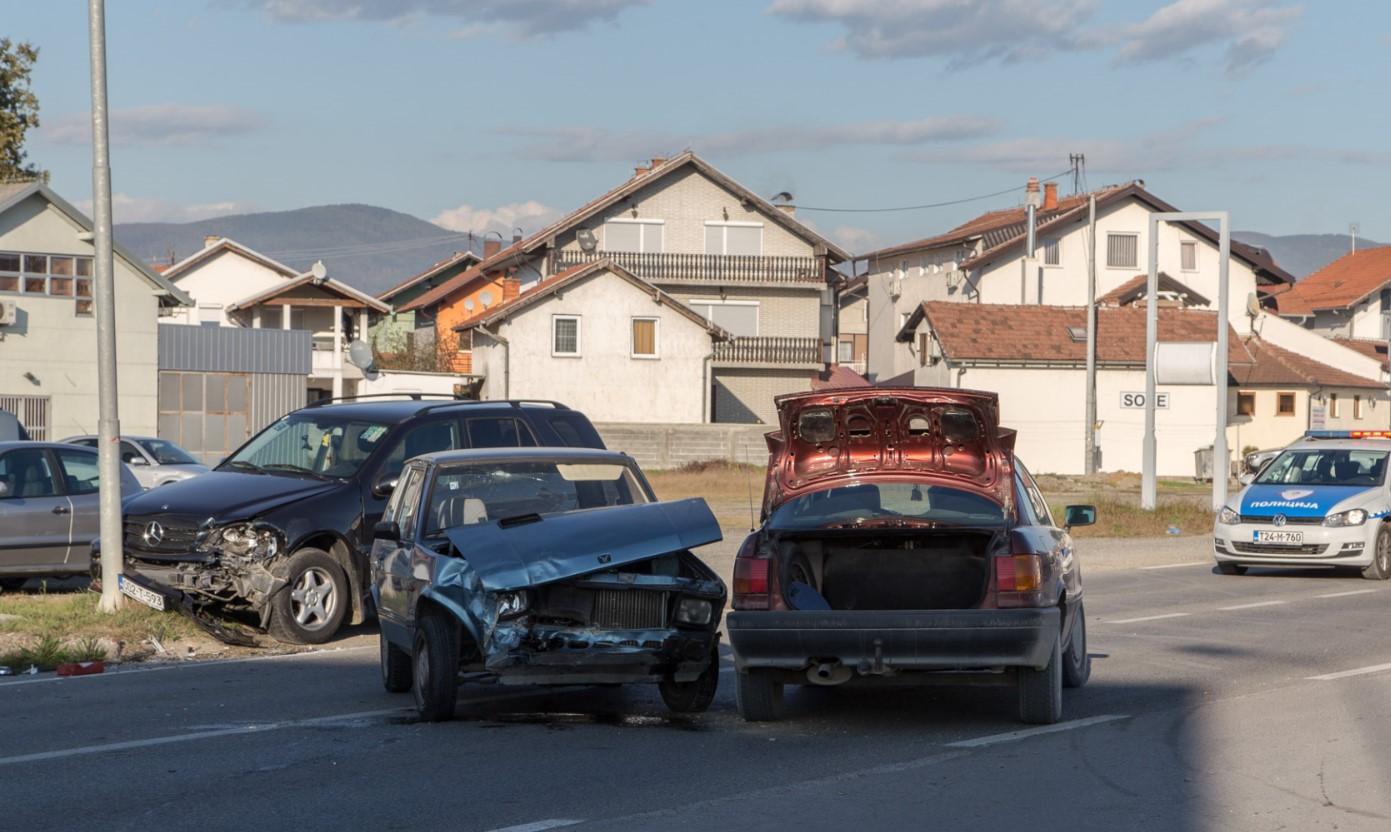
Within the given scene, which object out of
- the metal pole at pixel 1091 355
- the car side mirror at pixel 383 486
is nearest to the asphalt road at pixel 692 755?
the car side mirror at pixel 383 486

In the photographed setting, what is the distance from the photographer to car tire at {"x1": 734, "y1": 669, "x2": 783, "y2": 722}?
32.8 ft

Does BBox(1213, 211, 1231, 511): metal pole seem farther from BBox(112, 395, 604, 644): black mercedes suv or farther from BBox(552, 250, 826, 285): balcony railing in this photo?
BBox(552, 250, 826, 285): balcony railing

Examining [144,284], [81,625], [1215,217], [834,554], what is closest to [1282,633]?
[834,554]

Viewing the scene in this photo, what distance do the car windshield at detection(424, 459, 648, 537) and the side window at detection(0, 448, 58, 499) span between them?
7.87 metres

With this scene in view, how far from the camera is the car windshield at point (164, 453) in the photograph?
3278 centimetres

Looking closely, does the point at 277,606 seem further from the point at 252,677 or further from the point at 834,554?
the point at 834,554

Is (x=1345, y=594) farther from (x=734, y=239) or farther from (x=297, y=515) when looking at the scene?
(x=734, y=239)

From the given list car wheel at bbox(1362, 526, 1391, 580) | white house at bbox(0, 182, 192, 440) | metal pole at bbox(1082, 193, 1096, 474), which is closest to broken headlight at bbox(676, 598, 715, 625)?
car wheel at bbox(1362, 526, 1391, 580)

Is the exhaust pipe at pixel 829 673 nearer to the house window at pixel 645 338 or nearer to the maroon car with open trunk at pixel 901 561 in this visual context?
the maroon car with open trunk at pixel 901 561

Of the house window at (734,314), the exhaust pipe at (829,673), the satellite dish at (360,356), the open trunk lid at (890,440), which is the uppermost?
the house window at (734,314)

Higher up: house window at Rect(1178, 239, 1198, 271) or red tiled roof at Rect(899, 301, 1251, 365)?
house window at Rect(1178, 239, 1198, 271)

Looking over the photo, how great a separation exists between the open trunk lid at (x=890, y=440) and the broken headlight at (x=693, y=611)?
87cm

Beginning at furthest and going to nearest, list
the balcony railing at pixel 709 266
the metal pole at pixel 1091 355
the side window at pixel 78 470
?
1. the balcony railing at pixel 709 266
2. the metal pole at pixel 1091 355
3. the side window at pixel 78 470

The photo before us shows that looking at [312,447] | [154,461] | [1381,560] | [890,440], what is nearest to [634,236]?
[154,461]
